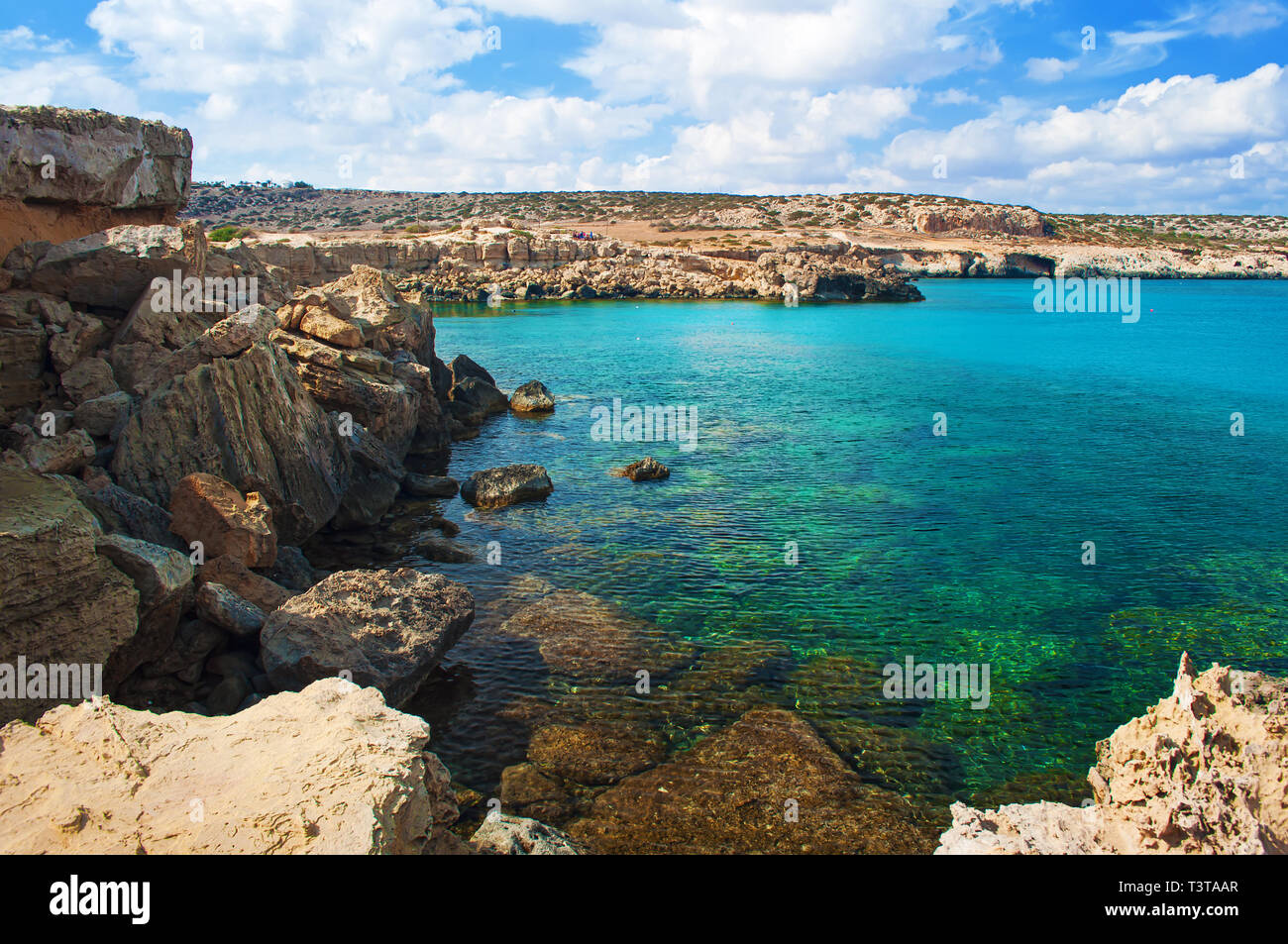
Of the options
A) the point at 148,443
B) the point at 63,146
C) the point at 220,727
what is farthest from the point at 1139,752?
the point at 63,146

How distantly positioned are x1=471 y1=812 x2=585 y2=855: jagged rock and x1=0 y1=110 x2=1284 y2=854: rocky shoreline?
0.07 m

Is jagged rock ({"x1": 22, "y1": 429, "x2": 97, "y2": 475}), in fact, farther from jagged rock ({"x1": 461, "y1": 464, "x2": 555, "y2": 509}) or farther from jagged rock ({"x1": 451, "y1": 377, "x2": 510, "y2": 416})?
jagged rock ({"x1": 451, "y1": 377, "x2": 510, "y2": 416})

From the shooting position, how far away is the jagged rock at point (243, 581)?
1398 centimetres

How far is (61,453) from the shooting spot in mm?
14664

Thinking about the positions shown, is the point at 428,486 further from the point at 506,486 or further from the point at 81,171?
the point at 81,171

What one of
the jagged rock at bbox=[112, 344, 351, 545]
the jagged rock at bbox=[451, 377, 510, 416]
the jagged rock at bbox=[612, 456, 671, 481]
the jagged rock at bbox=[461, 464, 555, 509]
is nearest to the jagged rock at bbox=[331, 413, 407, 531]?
the jagged rock at bbox=[112, 344, 351, 545]

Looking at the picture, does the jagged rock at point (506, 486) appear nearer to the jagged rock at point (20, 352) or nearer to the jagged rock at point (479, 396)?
the jagged rock at point (20, 352)

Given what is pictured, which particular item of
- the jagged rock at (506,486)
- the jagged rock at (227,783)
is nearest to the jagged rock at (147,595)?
the jagged rock at (227,783)

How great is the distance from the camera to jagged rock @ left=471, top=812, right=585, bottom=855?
8734 mm

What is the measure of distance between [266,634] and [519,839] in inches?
228

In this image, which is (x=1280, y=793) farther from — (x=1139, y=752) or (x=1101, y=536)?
(x=1101, y=536)

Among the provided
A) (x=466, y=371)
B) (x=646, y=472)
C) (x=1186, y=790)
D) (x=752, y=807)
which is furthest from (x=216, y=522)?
(x=466, y=371)

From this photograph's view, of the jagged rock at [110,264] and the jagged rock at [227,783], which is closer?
the jagged rock at [227,783]

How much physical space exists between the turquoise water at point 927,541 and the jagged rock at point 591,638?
609mm
